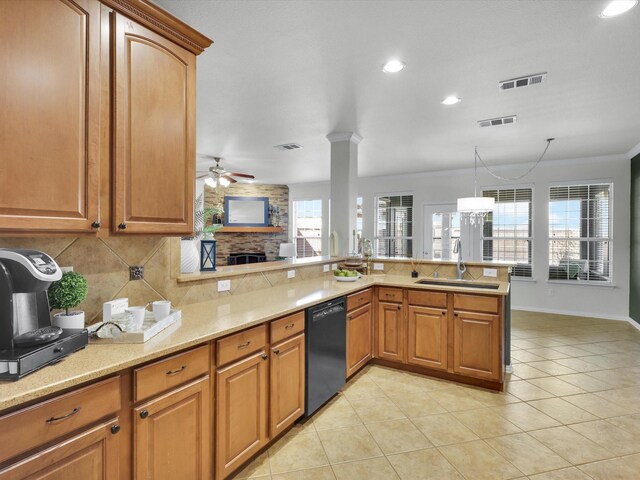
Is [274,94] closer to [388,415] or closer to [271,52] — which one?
[271,52]

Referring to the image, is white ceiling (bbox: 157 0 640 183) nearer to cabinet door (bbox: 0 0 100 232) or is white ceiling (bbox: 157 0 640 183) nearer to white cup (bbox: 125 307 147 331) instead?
cabinet door (bbox: 0 0 100 232)

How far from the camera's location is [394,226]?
7.93m

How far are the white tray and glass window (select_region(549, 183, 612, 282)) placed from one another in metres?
6.72

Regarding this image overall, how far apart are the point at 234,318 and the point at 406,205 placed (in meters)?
6.43

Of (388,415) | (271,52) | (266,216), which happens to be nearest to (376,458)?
(388,415)

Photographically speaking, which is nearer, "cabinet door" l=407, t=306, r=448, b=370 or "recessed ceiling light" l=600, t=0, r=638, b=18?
"recessed ceiling light" l=600, t=0, r=638, b=18

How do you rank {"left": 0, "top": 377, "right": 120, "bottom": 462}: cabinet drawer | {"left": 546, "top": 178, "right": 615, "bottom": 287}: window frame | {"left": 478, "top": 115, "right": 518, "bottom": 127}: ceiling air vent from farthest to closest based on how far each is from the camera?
{"left": 546, "top": 178, "right": 615, "bottom": 287}: window frame < {"left": 478, "top": 115, "right": 518, "bottom": 127}: ceiling air vent < {"left": 0, "top": 377, "right": 120, "bottom": 462}: cabinet drawer

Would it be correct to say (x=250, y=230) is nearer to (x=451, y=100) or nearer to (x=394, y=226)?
(x=394, y=226)

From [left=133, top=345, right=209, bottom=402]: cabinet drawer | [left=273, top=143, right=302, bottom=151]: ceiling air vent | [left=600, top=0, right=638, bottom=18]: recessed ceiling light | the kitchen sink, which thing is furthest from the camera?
[left=273, top=143, right=302, bottom=151]: ceiling air vent

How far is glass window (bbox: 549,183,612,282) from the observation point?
19.3ft

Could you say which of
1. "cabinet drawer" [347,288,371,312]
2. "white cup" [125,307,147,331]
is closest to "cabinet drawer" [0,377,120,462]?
"white cup" [125,307,147,331]

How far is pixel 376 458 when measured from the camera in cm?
213

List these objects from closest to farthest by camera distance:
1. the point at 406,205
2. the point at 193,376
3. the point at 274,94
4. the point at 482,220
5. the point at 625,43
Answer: the point at 193,376, the point at 625,43, the point at 274,94, the point at 482,220, the point at 406,205

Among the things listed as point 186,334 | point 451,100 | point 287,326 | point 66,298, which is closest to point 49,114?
point 66,298
